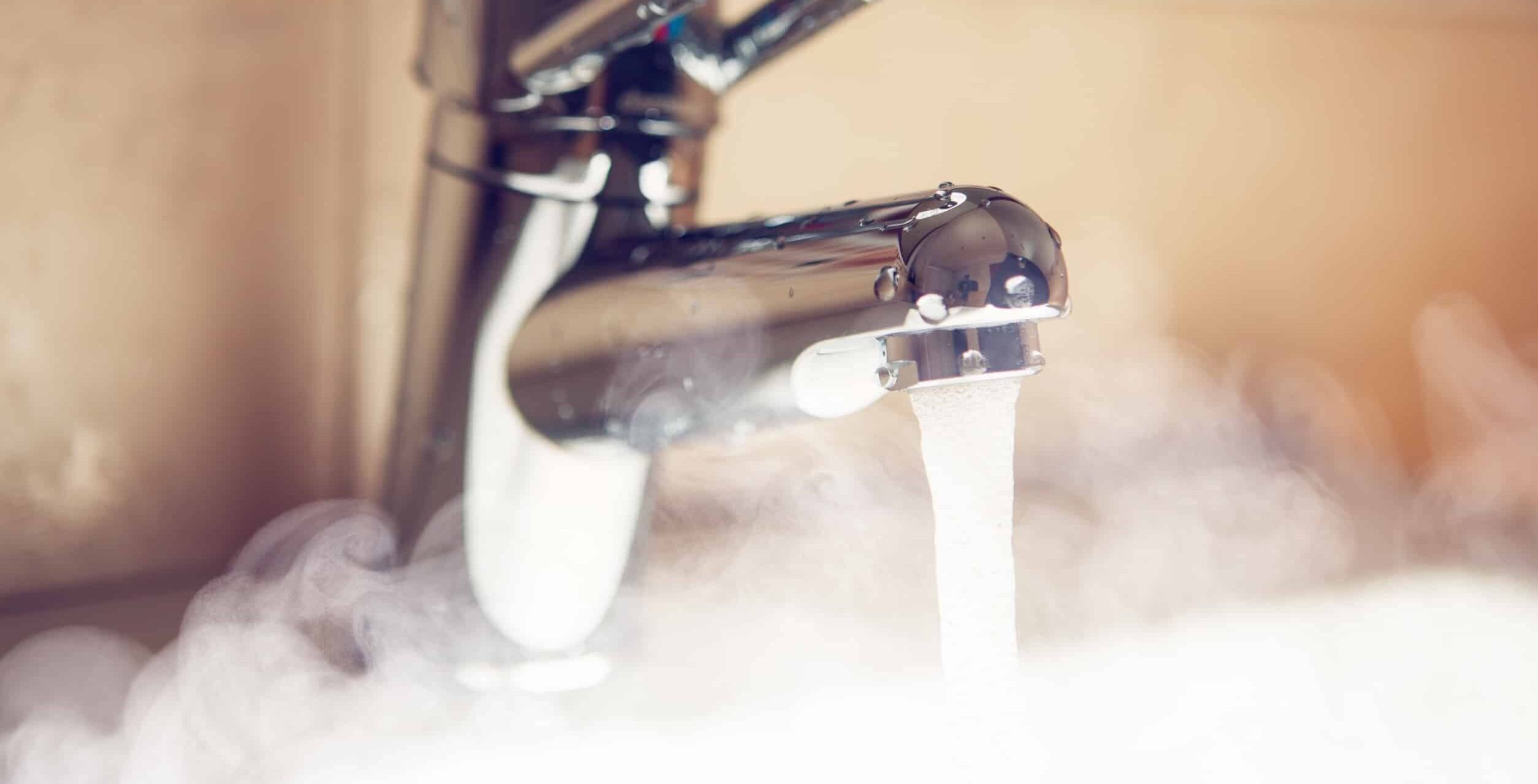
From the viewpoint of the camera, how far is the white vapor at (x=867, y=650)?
1.47 feet

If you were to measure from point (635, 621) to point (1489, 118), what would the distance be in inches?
34.0

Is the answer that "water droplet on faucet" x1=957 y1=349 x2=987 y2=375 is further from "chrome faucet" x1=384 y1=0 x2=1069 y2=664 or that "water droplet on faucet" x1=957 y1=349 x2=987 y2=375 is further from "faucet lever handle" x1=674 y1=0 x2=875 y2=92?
"faucet lever handle" x1=674 y1=0 x2=875 y2=92

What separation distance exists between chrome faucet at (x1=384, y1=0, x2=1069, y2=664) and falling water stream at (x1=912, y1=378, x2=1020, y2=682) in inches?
0.9

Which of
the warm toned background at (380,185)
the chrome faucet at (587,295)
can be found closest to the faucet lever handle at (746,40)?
the chrome faucet at (587,295)

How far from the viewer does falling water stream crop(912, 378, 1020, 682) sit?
32cm

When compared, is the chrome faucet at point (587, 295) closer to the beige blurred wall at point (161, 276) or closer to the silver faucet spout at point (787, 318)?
the silver faucet spout at point (787, 318)

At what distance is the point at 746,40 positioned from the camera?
42cm

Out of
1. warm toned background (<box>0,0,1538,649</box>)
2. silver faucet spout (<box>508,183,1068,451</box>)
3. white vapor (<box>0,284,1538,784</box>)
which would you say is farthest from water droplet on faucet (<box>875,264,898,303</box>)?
warm toned background (<box>0,0,1538,649</box>)

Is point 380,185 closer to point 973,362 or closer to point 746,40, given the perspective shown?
point 746,40

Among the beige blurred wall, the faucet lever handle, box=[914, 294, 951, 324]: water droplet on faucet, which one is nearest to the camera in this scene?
box=[914, 294, 951, 324]: water droplet on faucet

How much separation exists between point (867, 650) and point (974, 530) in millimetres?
A: 252

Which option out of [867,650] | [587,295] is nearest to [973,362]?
[587,295]

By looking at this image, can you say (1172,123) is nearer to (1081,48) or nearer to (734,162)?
(1081,48)

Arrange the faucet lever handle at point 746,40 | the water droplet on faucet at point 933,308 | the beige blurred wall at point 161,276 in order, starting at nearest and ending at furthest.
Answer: the water droplet on faucet at point 933,308 → the faucet lever handle at point 746,40 → the beige blurred wall at point 161,276
